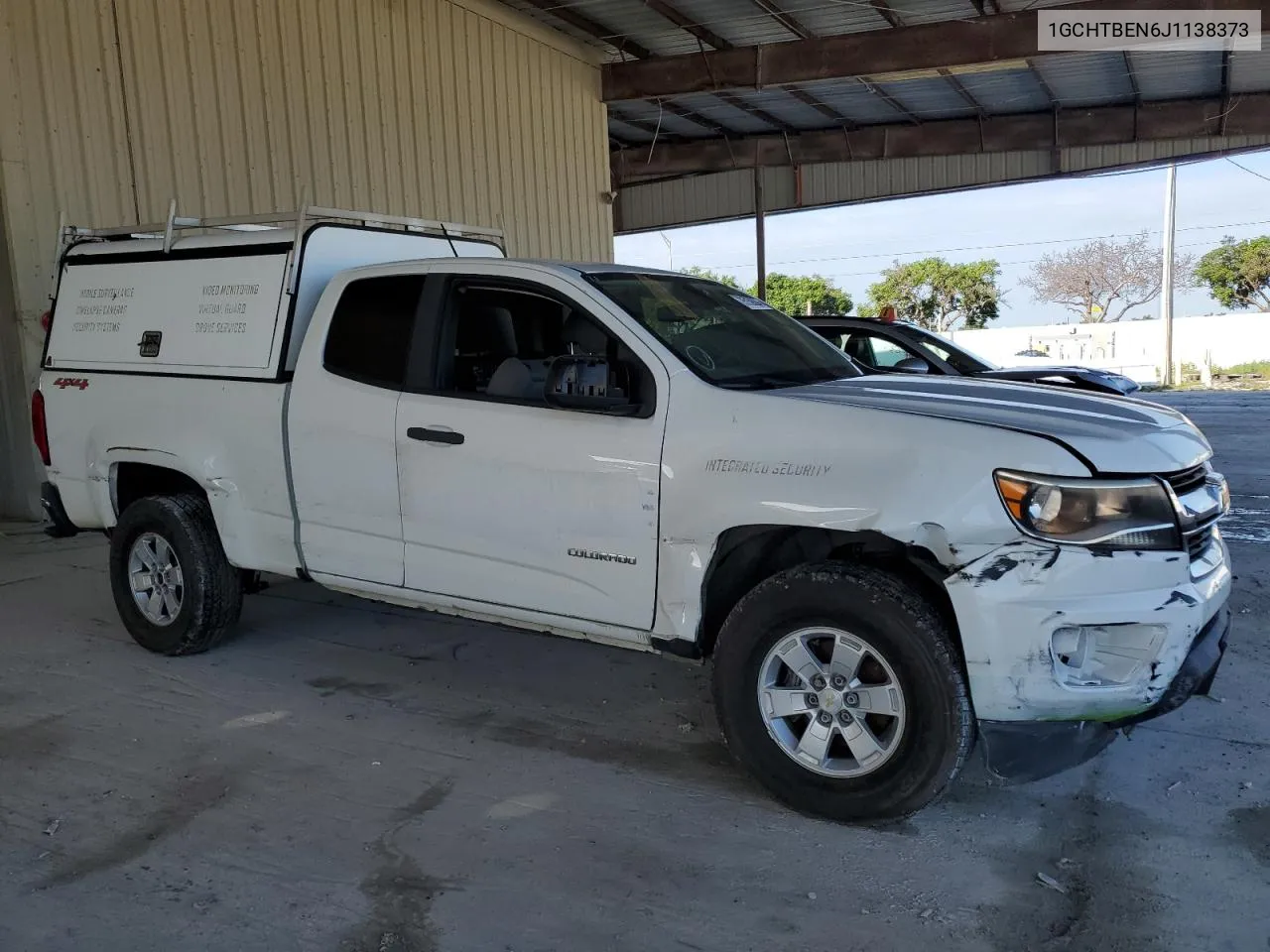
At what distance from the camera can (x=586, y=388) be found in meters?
3.93

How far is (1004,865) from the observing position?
3.23 meters

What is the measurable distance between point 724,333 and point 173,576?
324 centimetres

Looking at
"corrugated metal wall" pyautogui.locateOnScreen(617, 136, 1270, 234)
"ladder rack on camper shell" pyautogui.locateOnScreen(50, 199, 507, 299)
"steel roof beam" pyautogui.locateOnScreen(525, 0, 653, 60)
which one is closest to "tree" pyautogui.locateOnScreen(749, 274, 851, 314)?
"corrugated metal wall" pyautogui.locateOnScreen(617, 136, 1270, 234)

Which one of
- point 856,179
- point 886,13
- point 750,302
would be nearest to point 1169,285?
point 856,179

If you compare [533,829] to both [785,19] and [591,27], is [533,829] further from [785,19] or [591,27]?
[591,27]

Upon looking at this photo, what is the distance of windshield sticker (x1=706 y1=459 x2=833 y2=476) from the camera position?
137 inches

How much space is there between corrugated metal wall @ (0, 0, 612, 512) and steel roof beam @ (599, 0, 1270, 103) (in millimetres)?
2412

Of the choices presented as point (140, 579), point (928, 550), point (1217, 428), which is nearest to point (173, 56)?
point (140, 579)

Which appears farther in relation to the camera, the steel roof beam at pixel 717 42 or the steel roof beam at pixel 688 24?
the steel roof beam at pixel 717 42

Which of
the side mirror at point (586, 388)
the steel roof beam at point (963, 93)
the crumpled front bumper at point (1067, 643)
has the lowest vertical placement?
the crumpled front bumper at point (1067, 643)

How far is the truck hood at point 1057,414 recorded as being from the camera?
129 inches

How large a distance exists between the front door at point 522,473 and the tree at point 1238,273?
138 ft

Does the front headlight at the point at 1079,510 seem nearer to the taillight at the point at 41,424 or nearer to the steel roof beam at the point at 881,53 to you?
Result: the taillight at the point at 41,424

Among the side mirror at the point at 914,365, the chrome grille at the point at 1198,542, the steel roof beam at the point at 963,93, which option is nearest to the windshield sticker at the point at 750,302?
the chrome grille at the point at 1198,542
